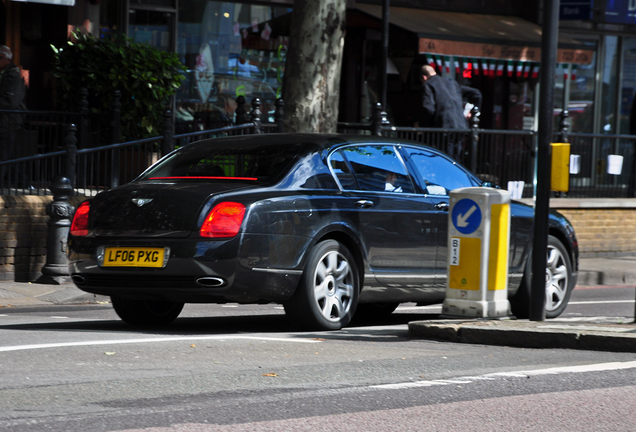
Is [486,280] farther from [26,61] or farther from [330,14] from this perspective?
[26,61]

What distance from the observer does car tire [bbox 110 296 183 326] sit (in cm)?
809

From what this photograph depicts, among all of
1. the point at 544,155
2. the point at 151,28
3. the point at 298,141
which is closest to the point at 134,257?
the point at 298,141

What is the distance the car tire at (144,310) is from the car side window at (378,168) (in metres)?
1.70

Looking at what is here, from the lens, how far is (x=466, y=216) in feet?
26.0

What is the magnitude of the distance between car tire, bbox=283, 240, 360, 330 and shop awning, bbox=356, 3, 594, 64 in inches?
428

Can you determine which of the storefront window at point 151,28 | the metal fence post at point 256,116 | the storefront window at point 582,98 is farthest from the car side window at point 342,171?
the storefront window at point 582,98

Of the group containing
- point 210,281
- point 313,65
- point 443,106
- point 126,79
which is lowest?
point 210,281

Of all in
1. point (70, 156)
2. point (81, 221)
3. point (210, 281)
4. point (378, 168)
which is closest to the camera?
point (210, 281)

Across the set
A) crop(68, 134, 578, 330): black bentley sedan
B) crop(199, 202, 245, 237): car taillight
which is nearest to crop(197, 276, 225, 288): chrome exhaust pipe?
crop(68, 134, 578, 330): black bentley sedan

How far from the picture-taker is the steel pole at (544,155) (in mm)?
7742

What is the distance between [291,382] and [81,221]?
287 centimetres

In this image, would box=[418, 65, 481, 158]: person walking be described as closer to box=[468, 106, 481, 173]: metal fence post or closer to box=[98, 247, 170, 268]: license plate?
box=[468, 106, 481, 173]: metal fence post

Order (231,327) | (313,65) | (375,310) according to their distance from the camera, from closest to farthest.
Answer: (231,327) → (375,310) → (313,65)

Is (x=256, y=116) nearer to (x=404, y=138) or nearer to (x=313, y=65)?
(x=313, y=65)
